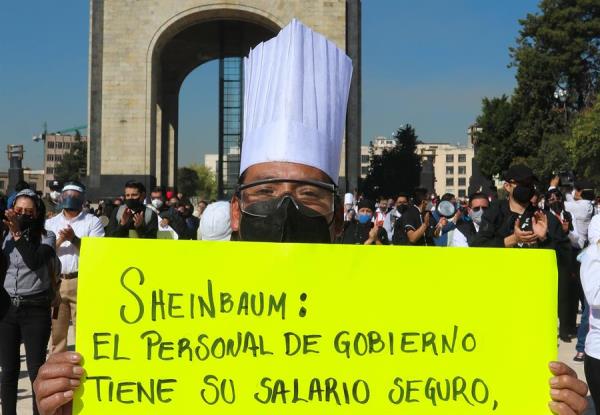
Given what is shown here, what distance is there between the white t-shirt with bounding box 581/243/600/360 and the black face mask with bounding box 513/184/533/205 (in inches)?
30.6

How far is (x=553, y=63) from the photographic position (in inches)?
2238

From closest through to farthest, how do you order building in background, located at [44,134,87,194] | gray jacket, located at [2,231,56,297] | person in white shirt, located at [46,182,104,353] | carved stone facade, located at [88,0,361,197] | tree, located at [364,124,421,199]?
gray jacket, located at [2,231,56,297]
person in white shirt, located at [46,182,104,353]
carved stone facade, located at [88,0,361,197]
tree, located at [364,124,421,199]
building in background, located at [44,134,87,194]

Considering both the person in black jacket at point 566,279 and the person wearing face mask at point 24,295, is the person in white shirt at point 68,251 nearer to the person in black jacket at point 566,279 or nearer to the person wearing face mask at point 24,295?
the person wearing face mask at point 24,295

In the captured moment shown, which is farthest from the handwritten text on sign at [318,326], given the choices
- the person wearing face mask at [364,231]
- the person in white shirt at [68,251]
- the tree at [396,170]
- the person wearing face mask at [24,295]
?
the tree at [396,170]

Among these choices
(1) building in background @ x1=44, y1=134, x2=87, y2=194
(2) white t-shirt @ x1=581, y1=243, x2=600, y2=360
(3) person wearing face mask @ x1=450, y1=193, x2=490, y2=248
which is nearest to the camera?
(2) white t-shirt @ x1=581, y1=243, x2=600, y2=360

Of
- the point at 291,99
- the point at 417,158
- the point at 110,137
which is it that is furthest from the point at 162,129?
the point at 291,99

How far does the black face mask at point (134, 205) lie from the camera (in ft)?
31.4

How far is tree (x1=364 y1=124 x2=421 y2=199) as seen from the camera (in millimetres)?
61156

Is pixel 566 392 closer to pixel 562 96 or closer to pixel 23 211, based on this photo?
pixel 23 211

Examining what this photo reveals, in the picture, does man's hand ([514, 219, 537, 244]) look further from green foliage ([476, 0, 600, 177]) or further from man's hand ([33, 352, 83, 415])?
green foliage ([476, 0, 600, 177])

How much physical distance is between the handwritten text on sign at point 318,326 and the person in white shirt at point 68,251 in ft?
18.8

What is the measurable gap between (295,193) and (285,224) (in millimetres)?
214

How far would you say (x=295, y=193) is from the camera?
334 cm

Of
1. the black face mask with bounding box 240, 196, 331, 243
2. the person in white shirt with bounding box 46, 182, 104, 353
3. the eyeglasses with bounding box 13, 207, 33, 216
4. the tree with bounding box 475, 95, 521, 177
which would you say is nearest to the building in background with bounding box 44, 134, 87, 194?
the tree with bounding box 475, 95, 521, 177
